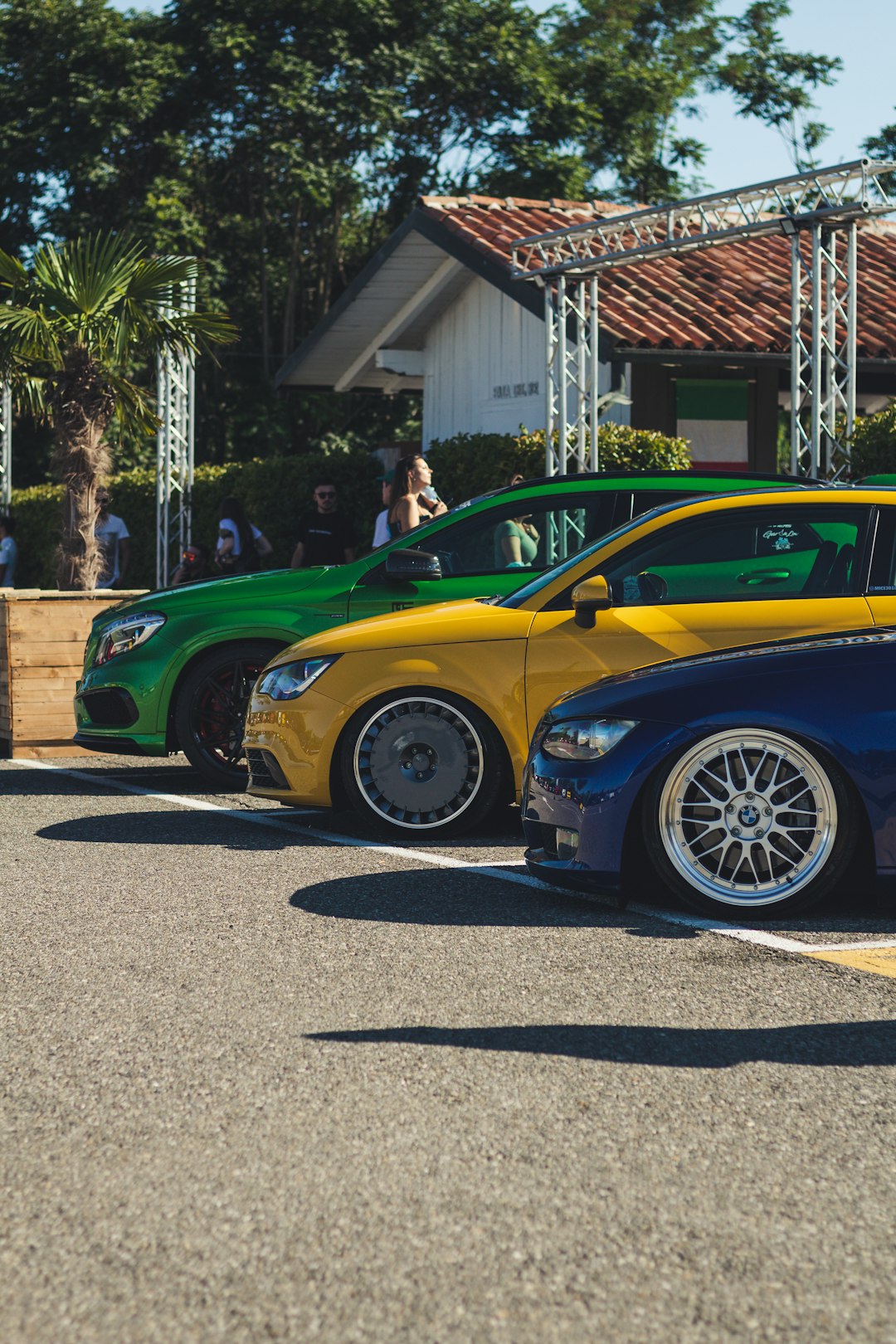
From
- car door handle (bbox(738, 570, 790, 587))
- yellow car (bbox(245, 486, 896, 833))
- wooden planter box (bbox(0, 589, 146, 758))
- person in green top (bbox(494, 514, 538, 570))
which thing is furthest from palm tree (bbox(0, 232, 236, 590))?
car door handle (bbox(738, 570, 790, 587))

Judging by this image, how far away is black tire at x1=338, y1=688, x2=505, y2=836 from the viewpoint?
304 inches

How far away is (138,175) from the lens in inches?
1460

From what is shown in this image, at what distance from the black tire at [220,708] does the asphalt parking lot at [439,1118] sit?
123 inches

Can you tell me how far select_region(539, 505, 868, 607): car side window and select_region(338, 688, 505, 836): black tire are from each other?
0.72 metres

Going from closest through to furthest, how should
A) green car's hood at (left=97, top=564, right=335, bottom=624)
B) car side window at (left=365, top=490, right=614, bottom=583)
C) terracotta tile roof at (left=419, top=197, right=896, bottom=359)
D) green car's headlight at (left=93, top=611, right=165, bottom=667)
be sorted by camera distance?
1. car side window at (left=365, top=490, right=614, bottom=583)
2. green car's hood at (left=97, top=564, right=335, bottom=624)
3. green car's headlight at (left=93, top=611, right=165, bottom=667)
4. terracotta tile roof at (left=419, top=197, right=896, bottom=359)

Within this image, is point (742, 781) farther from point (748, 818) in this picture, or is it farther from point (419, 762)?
point (419, 762)

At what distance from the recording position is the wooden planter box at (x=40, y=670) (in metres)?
11.7

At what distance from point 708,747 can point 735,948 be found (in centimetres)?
73

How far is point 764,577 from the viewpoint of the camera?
24.9ft

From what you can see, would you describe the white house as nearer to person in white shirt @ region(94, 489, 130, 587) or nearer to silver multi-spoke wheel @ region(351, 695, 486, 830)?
person in white shirt @ region(94, 489, 130, 587)

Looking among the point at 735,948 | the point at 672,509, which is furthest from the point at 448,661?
the point at 735,948

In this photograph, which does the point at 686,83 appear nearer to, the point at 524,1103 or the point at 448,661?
the point at 448,661

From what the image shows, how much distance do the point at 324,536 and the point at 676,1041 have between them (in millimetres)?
10820

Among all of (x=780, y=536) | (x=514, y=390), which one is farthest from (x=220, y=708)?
(x=514, y=390)
